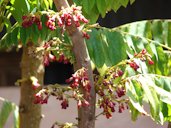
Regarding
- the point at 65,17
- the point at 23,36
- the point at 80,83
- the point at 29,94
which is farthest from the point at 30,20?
the point at 29,94

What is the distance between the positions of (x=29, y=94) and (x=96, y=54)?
22.1 inches

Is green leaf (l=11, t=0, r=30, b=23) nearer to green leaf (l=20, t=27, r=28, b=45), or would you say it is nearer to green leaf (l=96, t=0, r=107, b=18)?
green leaf (l=20, t=27, r=28, b=45)

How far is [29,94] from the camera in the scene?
207 cm

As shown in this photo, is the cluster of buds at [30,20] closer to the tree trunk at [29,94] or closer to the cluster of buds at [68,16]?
the cluster of buds at [68,16]

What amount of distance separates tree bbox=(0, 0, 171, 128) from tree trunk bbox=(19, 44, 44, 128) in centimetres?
22

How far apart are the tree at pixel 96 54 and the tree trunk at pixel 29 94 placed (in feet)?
0.71

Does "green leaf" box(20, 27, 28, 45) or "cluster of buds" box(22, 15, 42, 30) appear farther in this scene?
"green leaf" box(20, 27, 28, 45)

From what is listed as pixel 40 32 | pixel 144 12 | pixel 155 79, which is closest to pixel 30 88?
pixel 40 32

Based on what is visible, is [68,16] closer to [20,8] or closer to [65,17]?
[65,17]

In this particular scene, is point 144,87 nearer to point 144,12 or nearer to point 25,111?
point 25,111

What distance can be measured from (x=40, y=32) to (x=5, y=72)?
2045mm

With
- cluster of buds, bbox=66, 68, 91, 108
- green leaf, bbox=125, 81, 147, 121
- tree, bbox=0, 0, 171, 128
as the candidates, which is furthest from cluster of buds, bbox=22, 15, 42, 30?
green leaf, bbox=125, 81, 147, 121

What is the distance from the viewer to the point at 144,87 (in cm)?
131

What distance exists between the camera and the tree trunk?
2.03 meters
